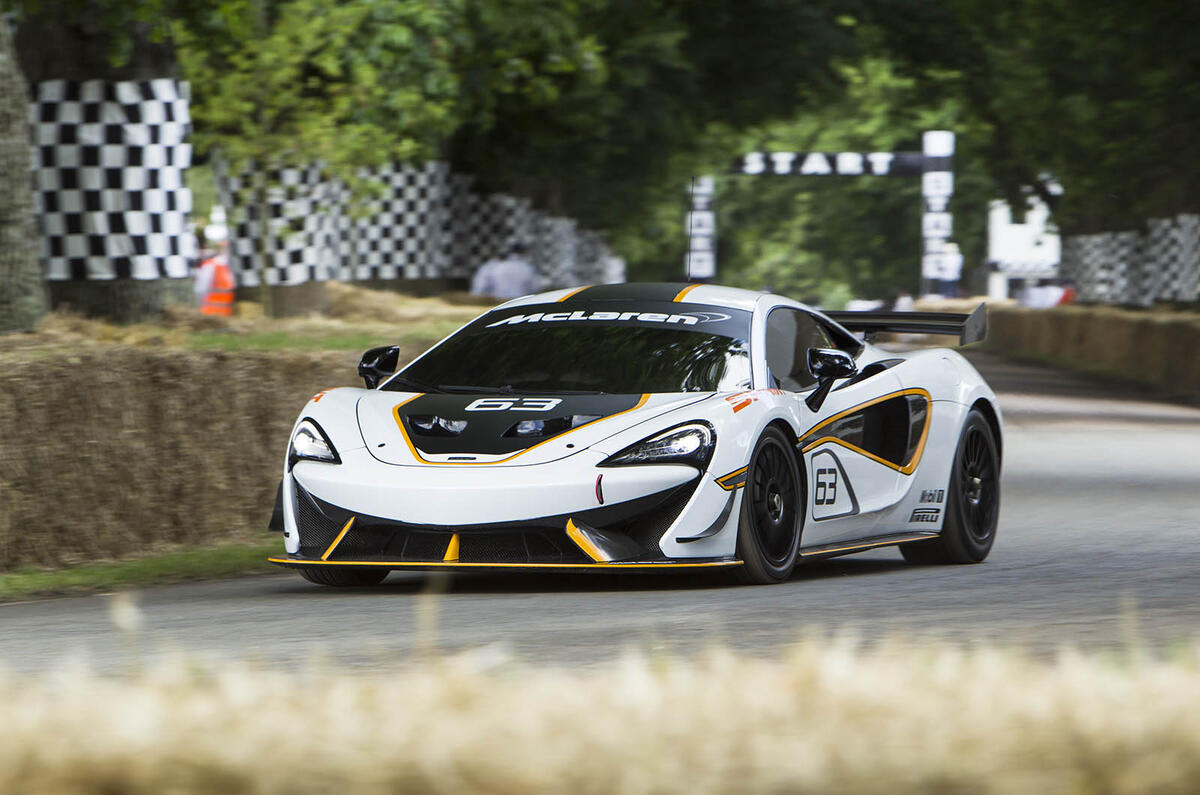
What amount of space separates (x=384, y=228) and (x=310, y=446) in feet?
71.9

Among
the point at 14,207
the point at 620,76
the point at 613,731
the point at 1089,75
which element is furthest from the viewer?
the point at 1089,75

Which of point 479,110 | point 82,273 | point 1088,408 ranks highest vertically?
point 479,110

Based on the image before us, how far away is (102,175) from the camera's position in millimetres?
13766

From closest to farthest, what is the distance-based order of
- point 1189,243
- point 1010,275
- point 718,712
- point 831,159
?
point 718,712 → point 1189,243 → point 831,159 → point 1010,275

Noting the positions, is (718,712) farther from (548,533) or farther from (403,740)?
(548,533)

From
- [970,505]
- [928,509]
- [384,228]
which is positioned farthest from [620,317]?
[384,228]

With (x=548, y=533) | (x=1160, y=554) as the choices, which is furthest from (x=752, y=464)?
(x=1160, y=554)

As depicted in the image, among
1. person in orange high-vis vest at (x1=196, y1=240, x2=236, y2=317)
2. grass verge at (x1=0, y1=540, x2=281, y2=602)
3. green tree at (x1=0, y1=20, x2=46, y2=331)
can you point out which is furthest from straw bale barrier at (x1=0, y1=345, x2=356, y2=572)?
person in orange high-vis vest at (x1=196, y1=240, x2=236, y2=317)

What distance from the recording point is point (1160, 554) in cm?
943

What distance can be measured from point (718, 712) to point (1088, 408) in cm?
2156

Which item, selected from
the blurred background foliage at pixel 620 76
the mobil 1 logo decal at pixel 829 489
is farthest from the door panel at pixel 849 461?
the blurred background foliage at pixel 620 76

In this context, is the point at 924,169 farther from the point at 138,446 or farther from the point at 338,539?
the point at 338,539

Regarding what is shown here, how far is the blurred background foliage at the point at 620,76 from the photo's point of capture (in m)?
20.6

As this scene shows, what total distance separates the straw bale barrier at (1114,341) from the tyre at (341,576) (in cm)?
1928
